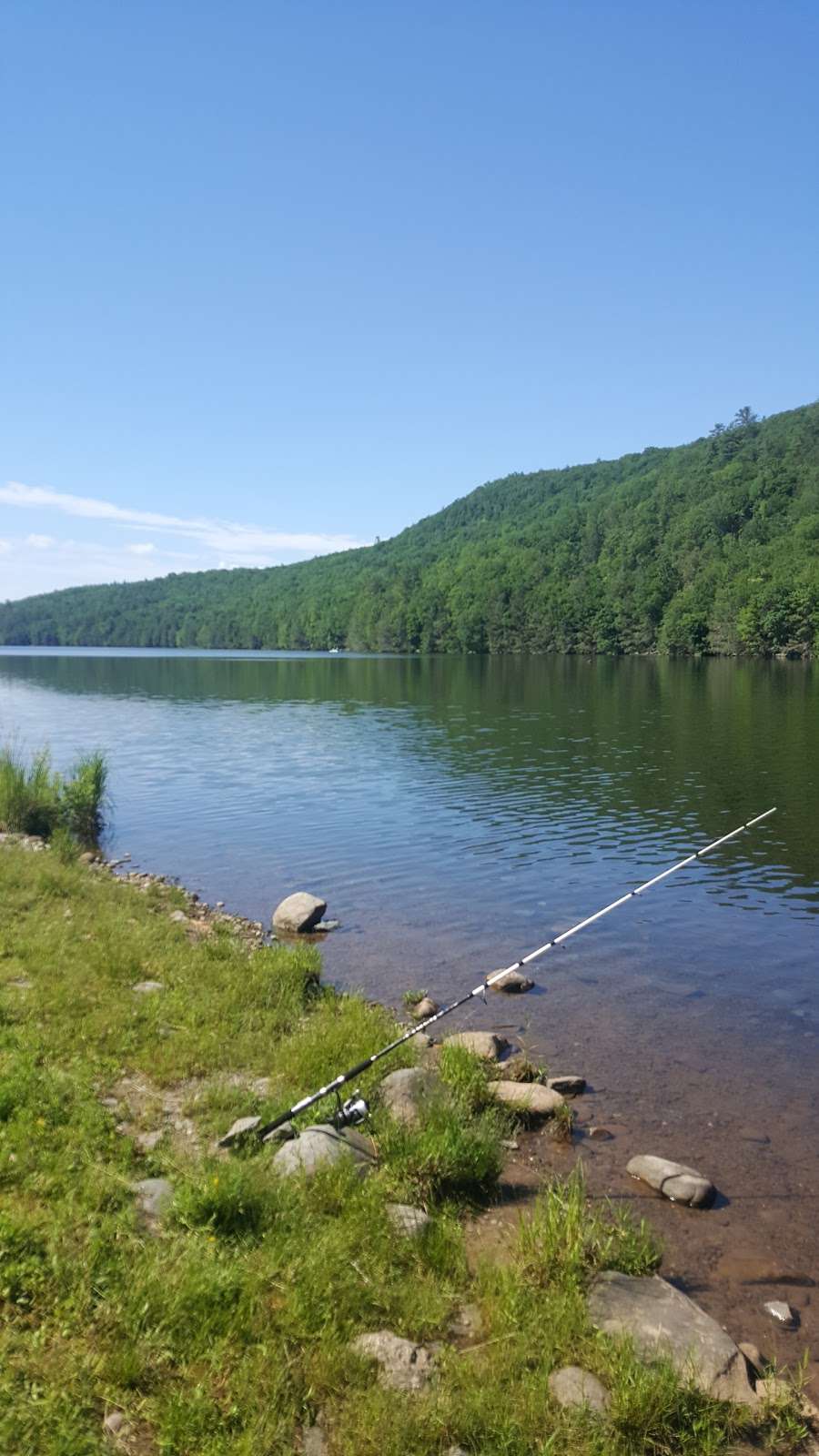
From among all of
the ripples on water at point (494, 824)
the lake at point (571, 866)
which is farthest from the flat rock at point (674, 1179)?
the ripples on water at point (494, 824)

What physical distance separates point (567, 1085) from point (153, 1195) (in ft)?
18.5

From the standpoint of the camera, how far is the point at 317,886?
68.3ft

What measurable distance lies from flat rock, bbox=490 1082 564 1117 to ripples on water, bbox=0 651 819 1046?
159 inches

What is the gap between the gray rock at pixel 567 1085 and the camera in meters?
11.0

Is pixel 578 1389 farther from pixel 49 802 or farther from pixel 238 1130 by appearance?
pixel 49 802

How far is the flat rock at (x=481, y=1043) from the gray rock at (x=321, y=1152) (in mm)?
3043

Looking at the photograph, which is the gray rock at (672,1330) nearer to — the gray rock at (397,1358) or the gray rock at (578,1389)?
the gray rock at (578,1389)

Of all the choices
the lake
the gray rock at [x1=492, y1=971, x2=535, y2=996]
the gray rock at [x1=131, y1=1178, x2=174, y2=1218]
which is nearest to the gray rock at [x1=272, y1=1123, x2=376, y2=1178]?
the gray rock at [x1=131, y1=1178, x2=174, y2=1218]

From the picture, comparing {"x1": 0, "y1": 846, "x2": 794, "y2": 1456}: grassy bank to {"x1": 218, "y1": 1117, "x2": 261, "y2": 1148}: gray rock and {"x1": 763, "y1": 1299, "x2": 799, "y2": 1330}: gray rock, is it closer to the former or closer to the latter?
{"x1": 218, "y1": 1117, "x2": 261, "y2": 1148}: gray rock

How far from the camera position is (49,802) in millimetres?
25438

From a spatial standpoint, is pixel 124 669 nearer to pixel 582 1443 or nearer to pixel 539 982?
pixel 539 982

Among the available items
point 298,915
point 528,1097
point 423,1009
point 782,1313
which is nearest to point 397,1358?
point 782,1313

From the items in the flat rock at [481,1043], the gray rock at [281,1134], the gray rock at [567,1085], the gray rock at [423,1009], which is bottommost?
the gray rock at [567,1085]

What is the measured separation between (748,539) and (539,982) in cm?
17749
